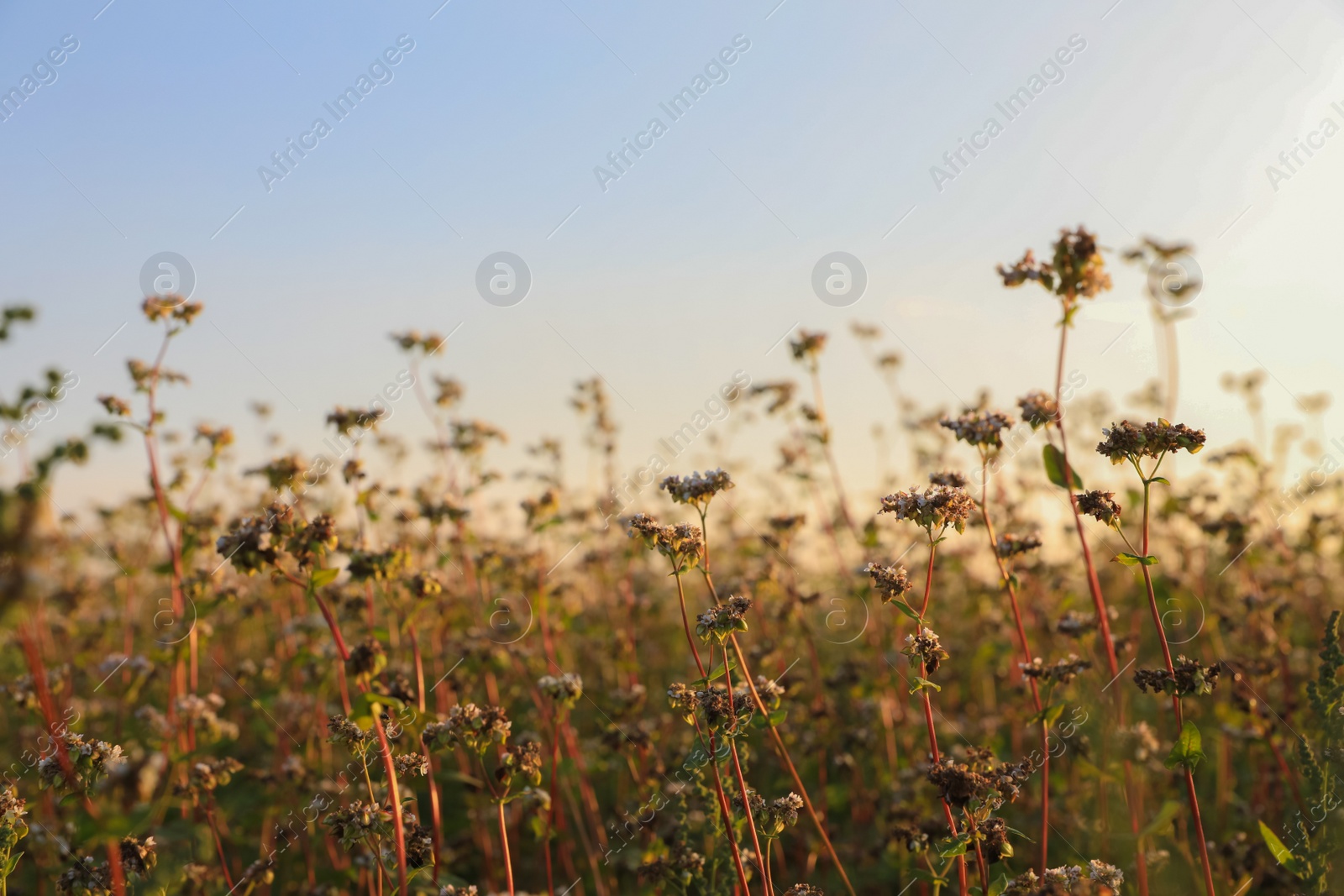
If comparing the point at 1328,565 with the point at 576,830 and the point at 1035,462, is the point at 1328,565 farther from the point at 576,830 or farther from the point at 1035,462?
the point at 576,830

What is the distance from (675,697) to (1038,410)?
9.00 ft

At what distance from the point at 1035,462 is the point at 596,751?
7.47m

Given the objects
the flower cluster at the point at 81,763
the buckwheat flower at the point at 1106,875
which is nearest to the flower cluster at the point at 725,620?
the buckwheat flower at the point at 1106,875

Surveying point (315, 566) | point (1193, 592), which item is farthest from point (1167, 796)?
point (315, 566)

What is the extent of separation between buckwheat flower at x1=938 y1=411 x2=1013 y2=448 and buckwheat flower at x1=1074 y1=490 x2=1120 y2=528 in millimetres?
630

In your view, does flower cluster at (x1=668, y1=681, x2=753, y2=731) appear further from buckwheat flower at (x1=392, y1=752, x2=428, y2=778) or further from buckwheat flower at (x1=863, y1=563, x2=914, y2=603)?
buckwheat flower at (x1=392, y1=752, x2=428, y2=778)

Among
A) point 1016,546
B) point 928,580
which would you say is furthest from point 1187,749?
point 1016,546

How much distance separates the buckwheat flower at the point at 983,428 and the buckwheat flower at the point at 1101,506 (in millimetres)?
630

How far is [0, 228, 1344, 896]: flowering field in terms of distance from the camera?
3.96 meters

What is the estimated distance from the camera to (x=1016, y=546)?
5.09 meters

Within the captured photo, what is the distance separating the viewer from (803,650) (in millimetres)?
10125

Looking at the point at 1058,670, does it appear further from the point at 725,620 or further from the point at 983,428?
the point at 725,620

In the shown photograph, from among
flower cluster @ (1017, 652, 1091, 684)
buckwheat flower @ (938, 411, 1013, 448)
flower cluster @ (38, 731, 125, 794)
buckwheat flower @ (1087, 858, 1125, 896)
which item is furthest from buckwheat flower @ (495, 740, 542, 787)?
buckwheat flower @ (938, 411, 1013, 448)

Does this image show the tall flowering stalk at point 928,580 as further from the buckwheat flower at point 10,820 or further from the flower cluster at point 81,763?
the buckwheat flower at point 10,820
